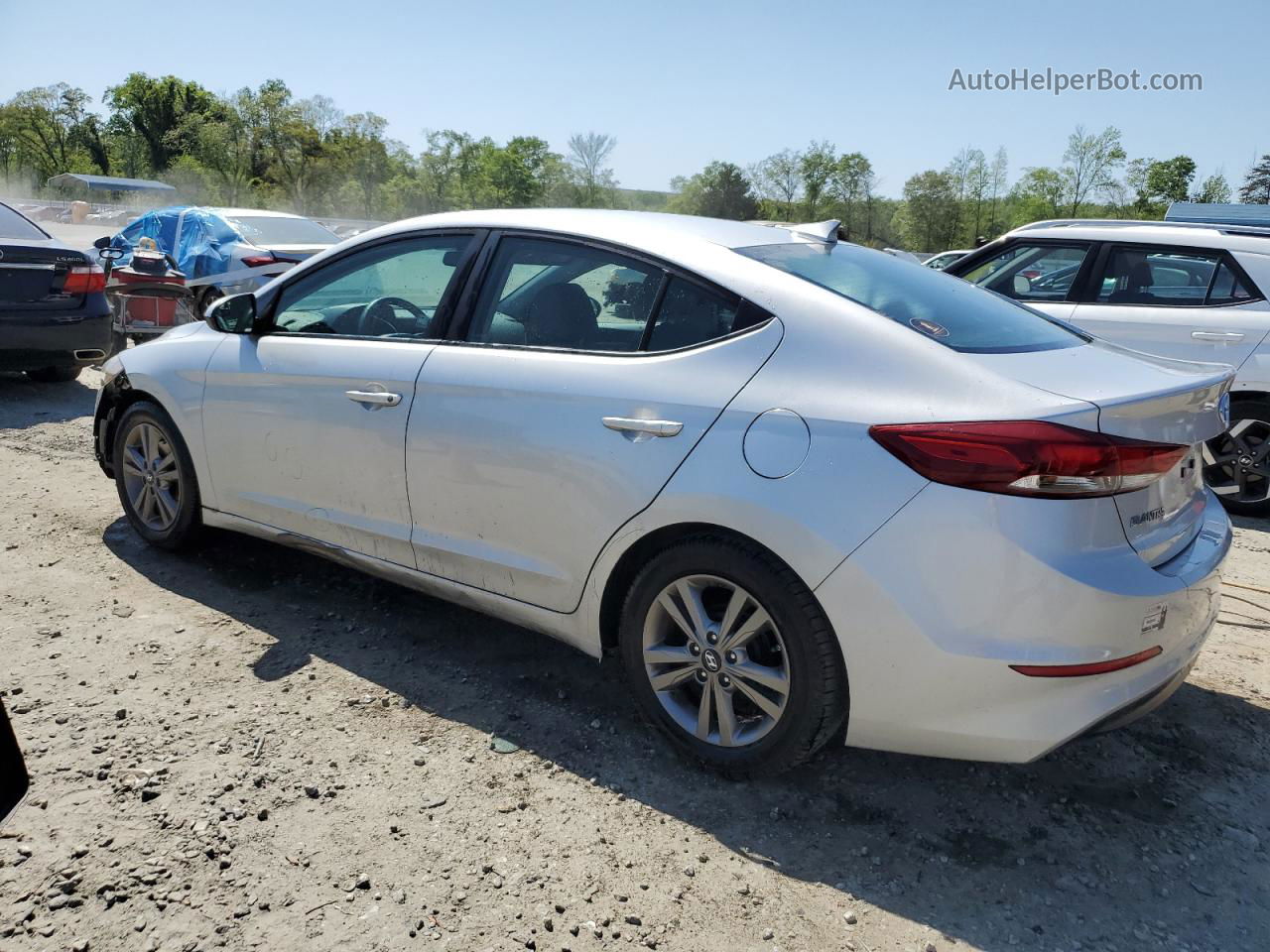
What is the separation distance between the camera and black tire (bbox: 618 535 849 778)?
2.64 meters

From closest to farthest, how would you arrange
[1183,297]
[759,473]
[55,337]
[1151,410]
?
[1151,410] → [759,473] → [1183,297] → [55,337]

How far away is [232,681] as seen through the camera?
3.52 metres

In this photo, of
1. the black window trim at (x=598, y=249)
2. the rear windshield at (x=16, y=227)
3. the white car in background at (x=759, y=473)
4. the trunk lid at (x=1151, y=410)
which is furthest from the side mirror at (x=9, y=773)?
the rear windshield at (x=16, y=227)

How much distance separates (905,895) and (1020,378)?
1344 millimetres

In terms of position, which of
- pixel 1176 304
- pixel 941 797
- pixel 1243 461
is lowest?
pixel 941 797

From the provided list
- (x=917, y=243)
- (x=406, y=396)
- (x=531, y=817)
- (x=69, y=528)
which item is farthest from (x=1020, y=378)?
(x=917, y=243)

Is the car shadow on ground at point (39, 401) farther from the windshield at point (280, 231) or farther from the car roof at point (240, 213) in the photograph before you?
the car roof at point (240, 213)

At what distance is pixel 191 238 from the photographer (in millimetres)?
12555

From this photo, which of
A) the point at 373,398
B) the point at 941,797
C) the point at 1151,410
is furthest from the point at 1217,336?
the point at 373,398

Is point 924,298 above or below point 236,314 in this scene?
above

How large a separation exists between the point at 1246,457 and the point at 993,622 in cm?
Result: 476

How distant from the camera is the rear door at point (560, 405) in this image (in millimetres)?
2893

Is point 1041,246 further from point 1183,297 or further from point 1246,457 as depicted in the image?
point 1246,457

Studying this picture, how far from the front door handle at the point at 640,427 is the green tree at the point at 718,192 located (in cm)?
6035
